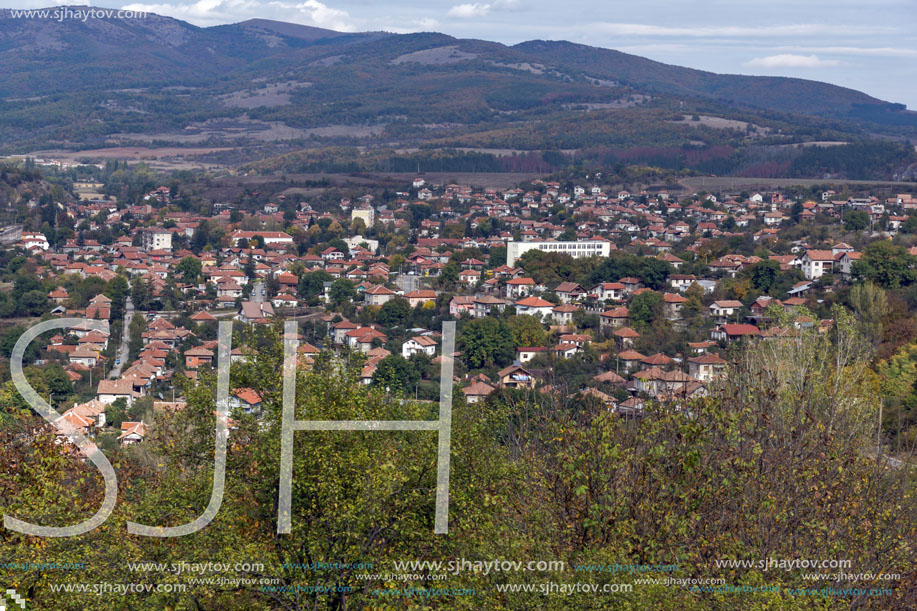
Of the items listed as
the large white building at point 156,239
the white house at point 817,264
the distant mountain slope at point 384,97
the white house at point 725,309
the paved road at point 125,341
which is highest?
the distant mountain slope at point 384,97

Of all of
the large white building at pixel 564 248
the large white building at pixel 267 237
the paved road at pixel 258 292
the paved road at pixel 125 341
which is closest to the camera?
the paved road at pixel 125 341

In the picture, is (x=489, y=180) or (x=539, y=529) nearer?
(x=539, y=529)

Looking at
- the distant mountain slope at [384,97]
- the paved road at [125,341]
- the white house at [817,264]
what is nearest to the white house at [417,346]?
the paved road at [125,341]

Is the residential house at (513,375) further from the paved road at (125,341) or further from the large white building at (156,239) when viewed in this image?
the large white building at (156,239)

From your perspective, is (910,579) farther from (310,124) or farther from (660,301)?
(310,124)

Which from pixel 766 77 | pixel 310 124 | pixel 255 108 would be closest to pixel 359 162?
pixel 310 124

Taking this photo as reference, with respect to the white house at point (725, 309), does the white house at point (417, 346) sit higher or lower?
lower

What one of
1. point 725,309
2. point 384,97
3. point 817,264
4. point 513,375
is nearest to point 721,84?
point 384,97

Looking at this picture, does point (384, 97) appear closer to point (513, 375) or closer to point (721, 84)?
point (721, 84)
